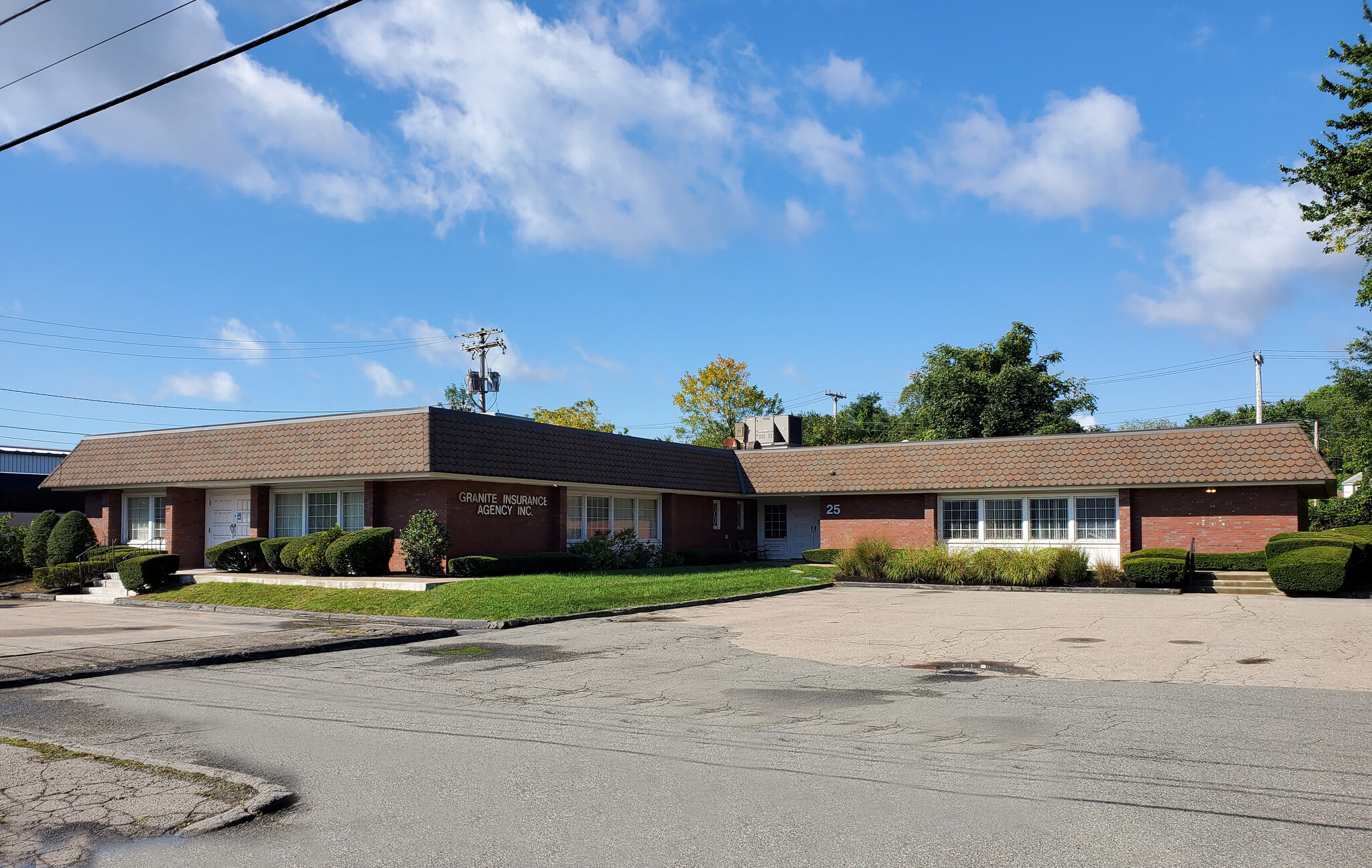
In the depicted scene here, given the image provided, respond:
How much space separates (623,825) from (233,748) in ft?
12.8

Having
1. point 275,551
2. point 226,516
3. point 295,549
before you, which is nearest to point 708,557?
point 295,549

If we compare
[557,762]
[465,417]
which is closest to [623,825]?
[557,762]

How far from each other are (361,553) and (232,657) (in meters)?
11.0

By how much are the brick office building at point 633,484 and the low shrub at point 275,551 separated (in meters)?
1.71

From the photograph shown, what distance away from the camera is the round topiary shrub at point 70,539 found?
28656 mm

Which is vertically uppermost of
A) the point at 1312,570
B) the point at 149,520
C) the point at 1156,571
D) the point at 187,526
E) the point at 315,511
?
the point at 315,511

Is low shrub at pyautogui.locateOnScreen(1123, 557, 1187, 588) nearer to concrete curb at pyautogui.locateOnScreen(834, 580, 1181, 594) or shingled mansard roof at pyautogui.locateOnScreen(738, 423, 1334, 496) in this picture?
concrete curb at pyautogui.locateOnScreen(834, 580, 1181, 594)

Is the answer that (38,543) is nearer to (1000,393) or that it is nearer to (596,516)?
(596,516)

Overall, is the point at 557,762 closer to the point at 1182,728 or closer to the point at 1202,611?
the point at 1182,728

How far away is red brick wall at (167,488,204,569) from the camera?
96.6ft

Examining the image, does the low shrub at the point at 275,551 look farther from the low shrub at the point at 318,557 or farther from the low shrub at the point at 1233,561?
the low shrub at the point at 1233,561

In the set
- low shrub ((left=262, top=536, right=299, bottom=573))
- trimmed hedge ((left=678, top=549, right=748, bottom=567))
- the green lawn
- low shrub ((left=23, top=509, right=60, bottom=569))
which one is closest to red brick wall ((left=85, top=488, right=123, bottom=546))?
low shrub ((left=23, top=509, right=60, bottom=569))

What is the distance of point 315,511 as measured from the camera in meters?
27.8

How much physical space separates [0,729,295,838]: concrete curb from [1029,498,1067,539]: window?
27147 mm
